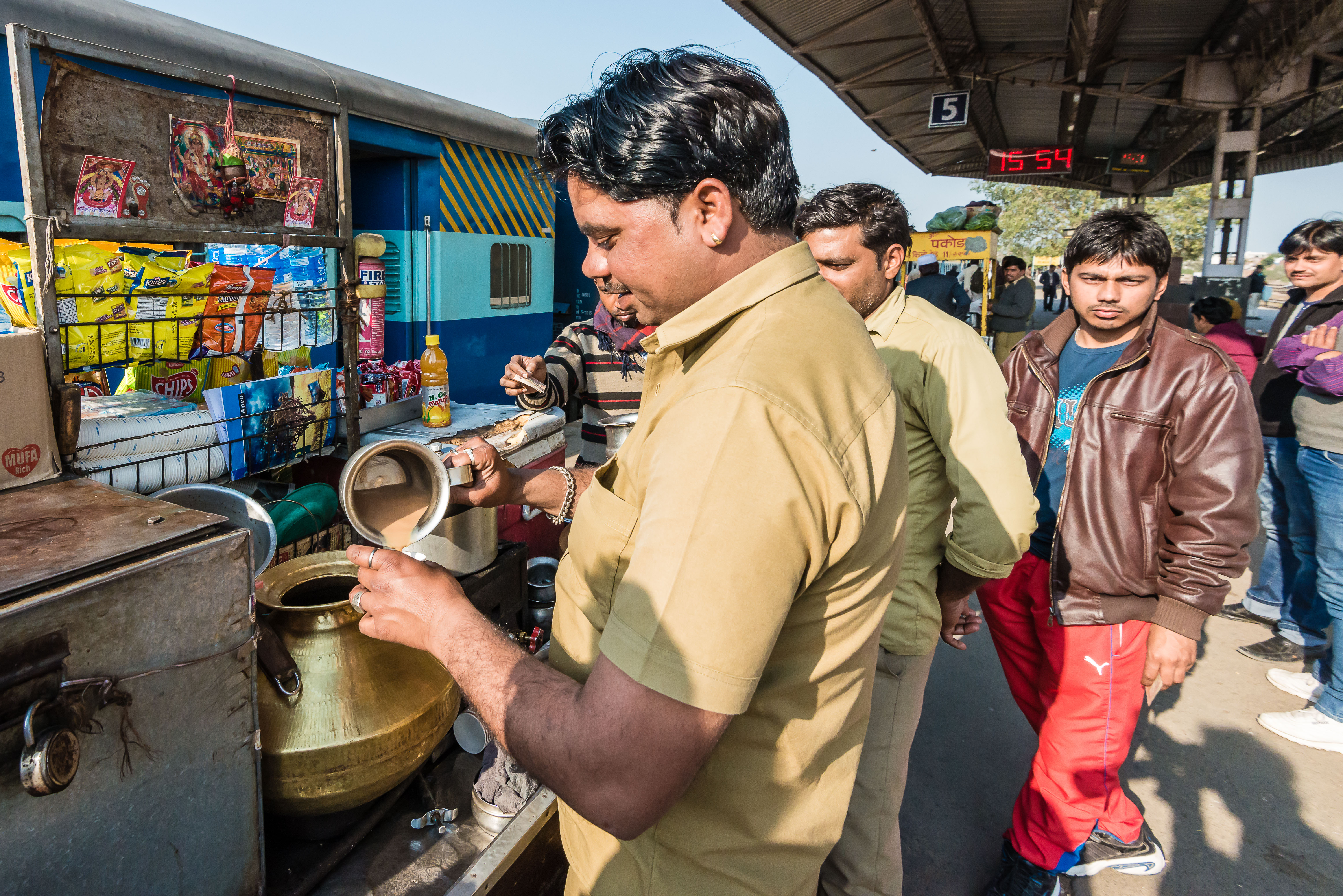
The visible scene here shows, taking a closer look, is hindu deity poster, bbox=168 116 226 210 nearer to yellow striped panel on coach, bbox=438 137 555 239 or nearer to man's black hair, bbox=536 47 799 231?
man's black hair, bbox=536 47 799 231

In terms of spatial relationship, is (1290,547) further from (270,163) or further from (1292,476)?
(270,163)

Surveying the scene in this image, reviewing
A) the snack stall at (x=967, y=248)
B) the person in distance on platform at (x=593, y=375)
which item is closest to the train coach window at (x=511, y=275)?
the person in distance on platform at (x=593, y=375)

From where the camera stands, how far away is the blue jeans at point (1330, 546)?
3521 millimetres

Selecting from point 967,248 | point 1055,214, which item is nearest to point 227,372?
point 967,248

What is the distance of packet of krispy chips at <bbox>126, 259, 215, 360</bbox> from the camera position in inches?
78.1

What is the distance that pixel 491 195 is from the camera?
566cm

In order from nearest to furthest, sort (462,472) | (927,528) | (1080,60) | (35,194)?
(35,194) < (462,472) < (927,528) < (1080,60)

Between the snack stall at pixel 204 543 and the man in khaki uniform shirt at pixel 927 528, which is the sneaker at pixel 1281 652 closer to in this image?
the man in khaki uniform shirt at pixel 927 528

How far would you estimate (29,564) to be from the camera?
1221 millimetres

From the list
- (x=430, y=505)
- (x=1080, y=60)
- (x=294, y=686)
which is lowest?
(x=294, y=686)

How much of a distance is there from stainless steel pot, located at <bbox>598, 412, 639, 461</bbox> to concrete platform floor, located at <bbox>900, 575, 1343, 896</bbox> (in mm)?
1822

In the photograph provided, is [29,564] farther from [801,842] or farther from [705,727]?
[801,842]

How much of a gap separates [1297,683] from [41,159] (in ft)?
17.5

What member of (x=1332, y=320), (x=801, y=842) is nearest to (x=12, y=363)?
Result: (x=801, y=842)
